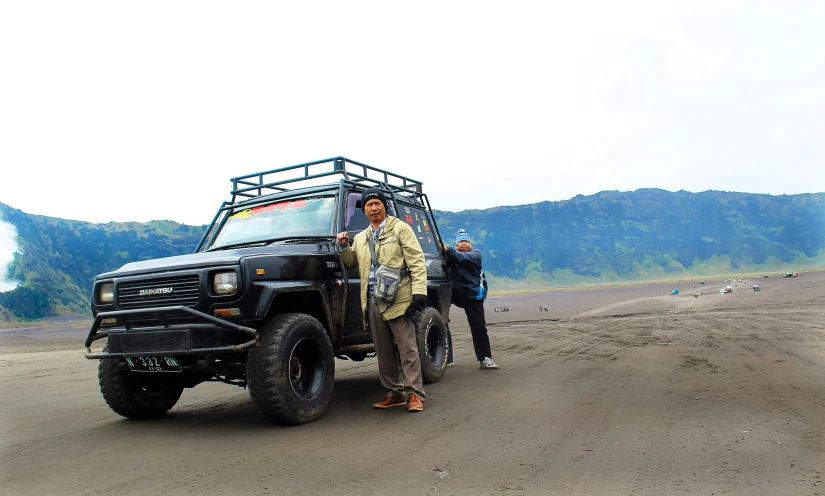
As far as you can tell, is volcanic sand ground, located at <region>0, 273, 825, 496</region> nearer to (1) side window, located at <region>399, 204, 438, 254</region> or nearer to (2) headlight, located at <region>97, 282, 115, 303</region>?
(2) headlight, located at <region>97, 282, 115, 303</region>

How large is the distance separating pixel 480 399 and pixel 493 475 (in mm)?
2295

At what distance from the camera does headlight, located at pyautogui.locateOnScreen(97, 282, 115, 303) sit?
15.6 ft

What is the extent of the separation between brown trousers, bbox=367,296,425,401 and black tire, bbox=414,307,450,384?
3.18 ft

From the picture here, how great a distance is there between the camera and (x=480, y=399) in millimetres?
5484

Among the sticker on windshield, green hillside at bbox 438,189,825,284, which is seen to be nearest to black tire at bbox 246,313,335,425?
the sticker on windshield

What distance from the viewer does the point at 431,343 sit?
267 inches

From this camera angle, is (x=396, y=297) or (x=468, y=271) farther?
(x=468, y=271)

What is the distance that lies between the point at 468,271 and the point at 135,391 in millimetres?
4295

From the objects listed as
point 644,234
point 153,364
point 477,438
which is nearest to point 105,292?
point 153,364

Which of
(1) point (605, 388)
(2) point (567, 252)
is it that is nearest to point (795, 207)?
(2) point (567, 252)

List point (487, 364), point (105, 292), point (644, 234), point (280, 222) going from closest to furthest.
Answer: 1. point (105, 292)
2. point (280, 222)
3. point (487, 364)
4. point (644, 234)

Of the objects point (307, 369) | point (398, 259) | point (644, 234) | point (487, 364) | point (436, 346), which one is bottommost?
point (487, 364)

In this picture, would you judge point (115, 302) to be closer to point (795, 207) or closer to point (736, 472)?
point (736, 472)

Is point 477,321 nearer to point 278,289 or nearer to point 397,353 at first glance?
point 397,353
